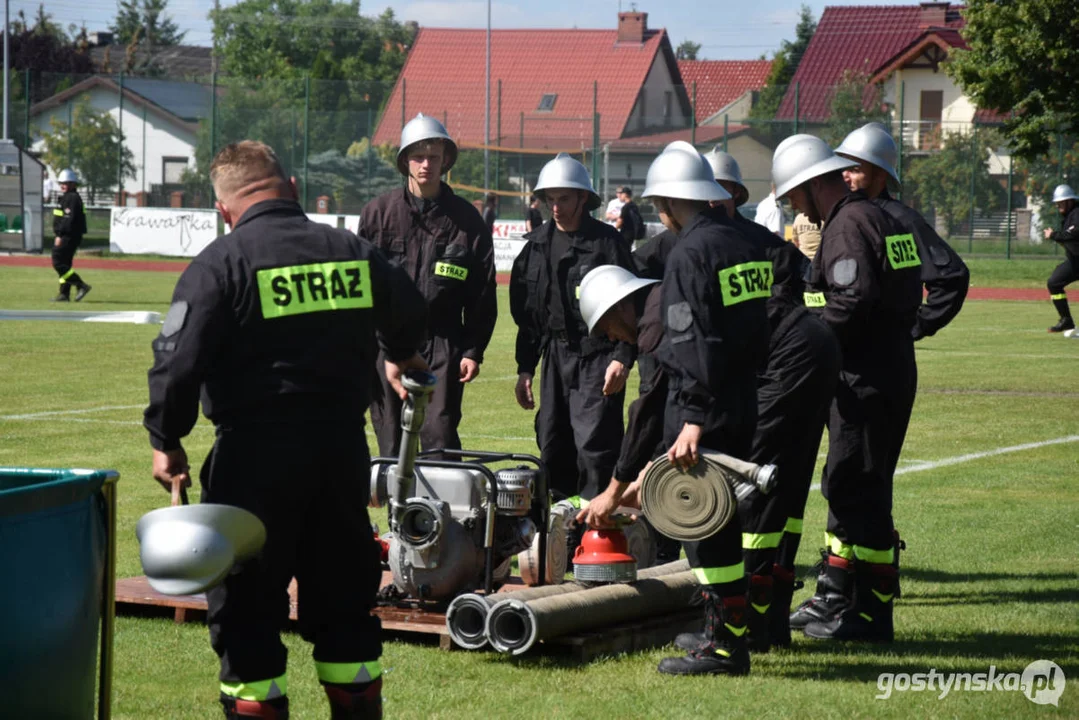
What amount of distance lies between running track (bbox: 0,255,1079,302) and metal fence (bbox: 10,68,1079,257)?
3310 mm

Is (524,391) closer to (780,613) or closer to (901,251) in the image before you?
(780,613)

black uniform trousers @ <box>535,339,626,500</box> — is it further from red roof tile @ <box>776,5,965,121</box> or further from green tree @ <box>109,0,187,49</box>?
green tree @ <box>109,0,187,49</box>

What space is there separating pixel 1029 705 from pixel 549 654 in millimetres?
1909

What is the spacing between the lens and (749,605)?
6.36m

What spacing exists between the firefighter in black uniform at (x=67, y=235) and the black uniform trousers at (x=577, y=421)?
18.3m

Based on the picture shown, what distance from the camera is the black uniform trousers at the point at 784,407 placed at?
6.29 metres

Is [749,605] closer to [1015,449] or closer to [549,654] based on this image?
[549,654]

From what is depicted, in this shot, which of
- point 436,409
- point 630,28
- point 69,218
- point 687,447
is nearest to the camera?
point 687,447

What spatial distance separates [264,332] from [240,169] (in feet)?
1.90

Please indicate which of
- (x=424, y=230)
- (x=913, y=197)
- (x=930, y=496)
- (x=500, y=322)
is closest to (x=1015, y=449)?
(x=930, y=496)

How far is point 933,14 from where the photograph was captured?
7212 cm

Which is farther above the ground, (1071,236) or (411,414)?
(1071,236)

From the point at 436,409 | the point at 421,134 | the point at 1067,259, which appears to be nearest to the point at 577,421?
the point at 436,409

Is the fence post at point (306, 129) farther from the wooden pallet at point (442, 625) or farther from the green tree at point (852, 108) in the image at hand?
the wooden pallet at point (442, 625)
